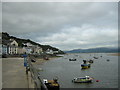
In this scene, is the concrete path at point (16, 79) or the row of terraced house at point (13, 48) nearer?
the concrete path at point (16, 79)

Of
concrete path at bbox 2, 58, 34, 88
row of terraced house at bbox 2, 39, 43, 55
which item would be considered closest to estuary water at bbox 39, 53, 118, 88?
concrete path at bbox 2, 58, 34, 88

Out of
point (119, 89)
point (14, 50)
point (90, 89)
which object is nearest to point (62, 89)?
point (90, 89)

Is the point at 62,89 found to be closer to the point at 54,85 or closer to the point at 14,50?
the point at 54,85

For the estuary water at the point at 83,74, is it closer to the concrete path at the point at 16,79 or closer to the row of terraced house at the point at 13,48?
the concrete path at the point at 16,79

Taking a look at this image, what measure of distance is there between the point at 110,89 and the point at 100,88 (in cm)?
126

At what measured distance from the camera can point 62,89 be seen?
54.6ft

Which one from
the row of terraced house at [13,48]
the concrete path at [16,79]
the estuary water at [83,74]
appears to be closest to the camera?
the concrete path at [16,79]

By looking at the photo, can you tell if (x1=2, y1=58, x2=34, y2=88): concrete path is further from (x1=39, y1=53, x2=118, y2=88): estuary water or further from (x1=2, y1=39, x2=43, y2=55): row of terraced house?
(x1=2, y1=39, x2=43, y2=55): row of terraced house

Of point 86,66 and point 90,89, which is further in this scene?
point 86,66

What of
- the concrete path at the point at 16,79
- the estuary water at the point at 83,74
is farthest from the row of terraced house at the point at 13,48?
the concrete path at the point at 16,79

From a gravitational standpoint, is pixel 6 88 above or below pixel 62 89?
above

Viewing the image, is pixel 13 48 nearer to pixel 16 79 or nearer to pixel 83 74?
pixel 83 74

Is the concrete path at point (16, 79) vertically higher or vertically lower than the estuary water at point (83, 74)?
higher

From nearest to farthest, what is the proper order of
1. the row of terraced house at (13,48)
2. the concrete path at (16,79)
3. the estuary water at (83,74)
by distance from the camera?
the concrete path at (16,79) < the estuary water at (83,74) < the row of terraced house at (13,48)
